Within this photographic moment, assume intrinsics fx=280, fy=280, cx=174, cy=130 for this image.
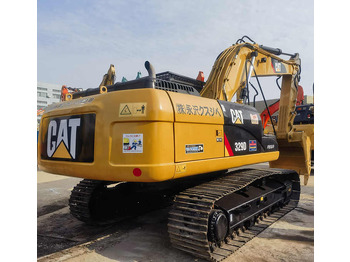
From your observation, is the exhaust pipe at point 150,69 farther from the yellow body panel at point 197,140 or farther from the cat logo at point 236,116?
the cat logo at point 236,116

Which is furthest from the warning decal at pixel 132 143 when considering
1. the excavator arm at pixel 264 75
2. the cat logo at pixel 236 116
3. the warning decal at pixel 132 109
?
the excavator arm at pixel 264 75

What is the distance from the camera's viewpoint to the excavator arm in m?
4.72

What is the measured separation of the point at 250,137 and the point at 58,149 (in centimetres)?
270

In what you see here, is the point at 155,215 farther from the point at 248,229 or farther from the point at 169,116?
the point at 169,116

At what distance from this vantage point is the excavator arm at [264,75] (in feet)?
15.5

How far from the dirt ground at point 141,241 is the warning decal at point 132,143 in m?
1.31

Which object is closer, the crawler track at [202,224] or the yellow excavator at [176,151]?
the yellow excavator at [176,151]

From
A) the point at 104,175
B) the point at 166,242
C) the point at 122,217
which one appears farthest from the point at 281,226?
the point at 104,175

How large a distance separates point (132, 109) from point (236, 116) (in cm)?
169

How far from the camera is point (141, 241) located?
380 centimetres

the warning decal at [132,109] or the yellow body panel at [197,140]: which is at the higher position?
the warning decal at [132,109]

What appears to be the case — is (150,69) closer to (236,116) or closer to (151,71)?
(151,71)

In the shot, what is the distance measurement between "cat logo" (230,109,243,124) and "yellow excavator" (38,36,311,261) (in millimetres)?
15

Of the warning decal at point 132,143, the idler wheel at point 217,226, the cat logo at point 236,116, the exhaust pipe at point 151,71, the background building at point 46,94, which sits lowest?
the idler wheel at point 217,226
